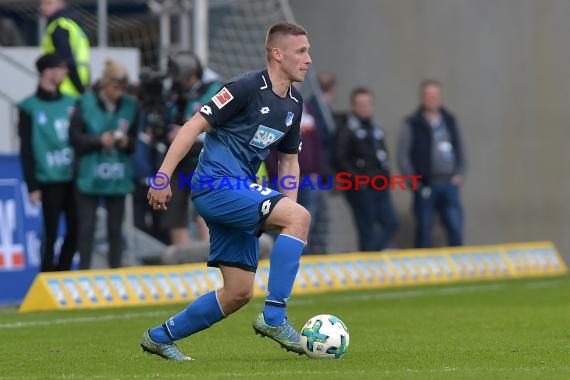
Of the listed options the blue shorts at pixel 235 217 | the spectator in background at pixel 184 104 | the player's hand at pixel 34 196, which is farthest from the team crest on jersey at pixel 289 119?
the player's hand at pixel 34 196

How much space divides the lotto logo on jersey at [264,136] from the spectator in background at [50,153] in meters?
6.06

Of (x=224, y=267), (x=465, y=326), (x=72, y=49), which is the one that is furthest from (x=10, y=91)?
(x=224, y=267)

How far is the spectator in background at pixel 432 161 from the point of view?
62.6ft

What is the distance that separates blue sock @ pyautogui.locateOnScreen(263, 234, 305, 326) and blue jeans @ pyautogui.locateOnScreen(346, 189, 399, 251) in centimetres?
995

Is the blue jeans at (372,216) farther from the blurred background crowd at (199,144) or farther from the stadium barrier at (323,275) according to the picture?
the stadium barrier at (323,275)

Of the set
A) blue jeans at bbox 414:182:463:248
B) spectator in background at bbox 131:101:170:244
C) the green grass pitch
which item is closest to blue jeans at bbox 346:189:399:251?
blue jeans at bbox 414:182:463:248

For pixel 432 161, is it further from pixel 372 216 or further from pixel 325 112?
pixel 325 112

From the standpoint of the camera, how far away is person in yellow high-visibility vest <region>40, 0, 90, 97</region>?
15.9 metres

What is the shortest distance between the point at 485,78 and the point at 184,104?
724 cm

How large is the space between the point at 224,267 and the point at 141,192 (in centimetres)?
914

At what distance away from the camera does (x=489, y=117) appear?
2108cm

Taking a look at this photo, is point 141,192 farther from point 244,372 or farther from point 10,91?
point 244,372

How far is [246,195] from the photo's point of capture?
8.69m

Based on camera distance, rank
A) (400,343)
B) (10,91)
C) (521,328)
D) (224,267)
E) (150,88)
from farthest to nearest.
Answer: (10,91) < (150,88) < (521,328) < (400,343) < (224,267)
